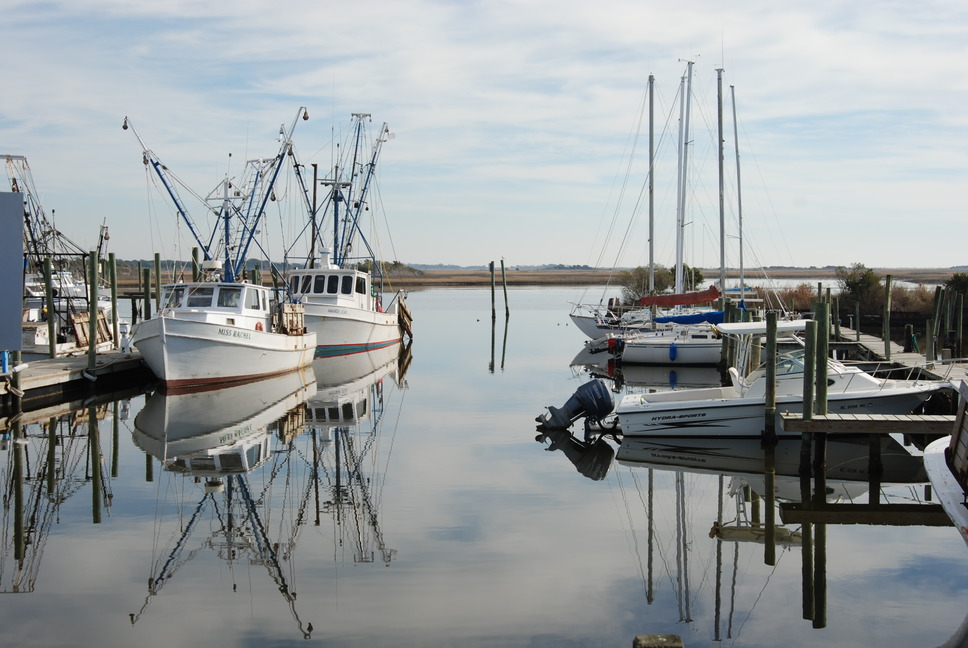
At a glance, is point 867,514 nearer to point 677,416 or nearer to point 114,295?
point 677,416

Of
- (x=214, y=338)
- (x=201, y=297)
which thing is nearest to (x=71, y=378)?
(x=214, y=338)

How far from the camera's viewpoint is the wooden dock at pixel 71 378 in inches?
888

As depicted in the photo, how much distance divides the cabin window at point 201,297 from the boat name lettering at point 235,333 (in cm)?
133

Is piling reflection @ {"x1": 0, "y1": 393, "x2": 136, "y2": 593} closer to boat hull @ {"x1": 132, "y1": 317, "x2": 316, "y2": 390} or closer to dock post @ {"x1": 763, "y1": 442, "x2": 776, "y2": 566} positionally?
boat hull @ {"x1": 132, "y1": 317, "x2": 316, "y2": 390}

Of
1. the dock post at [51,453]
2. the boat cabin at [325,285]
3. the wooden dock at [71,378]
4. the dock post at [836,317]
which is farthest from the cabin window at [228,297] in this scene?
the dock post at [836,317]

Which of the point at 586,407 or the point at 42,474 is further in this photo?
the point at 586,407

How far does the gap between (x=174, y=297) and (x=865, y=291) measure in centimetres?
3600

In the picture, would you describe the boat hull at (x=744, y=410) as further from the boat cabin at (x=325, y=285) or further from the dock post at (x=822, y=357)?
the boat cabin at (x=325, y=285)

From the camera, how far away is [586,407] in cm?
2003

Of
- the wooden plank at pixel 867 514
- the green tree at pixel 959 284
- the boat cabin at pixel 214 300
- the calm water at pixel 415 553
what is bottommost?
the calm water at pixel 415 553

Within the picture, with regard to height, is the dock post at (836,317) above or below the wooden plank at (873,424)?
above

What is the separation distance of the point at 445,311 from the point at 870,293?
35.2 m

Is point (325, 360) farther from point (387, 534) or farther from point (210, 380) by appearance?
point (387, 534)

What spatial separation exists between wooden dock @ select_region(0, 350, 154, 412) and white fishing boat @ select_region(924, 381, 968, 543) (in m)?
18.4
